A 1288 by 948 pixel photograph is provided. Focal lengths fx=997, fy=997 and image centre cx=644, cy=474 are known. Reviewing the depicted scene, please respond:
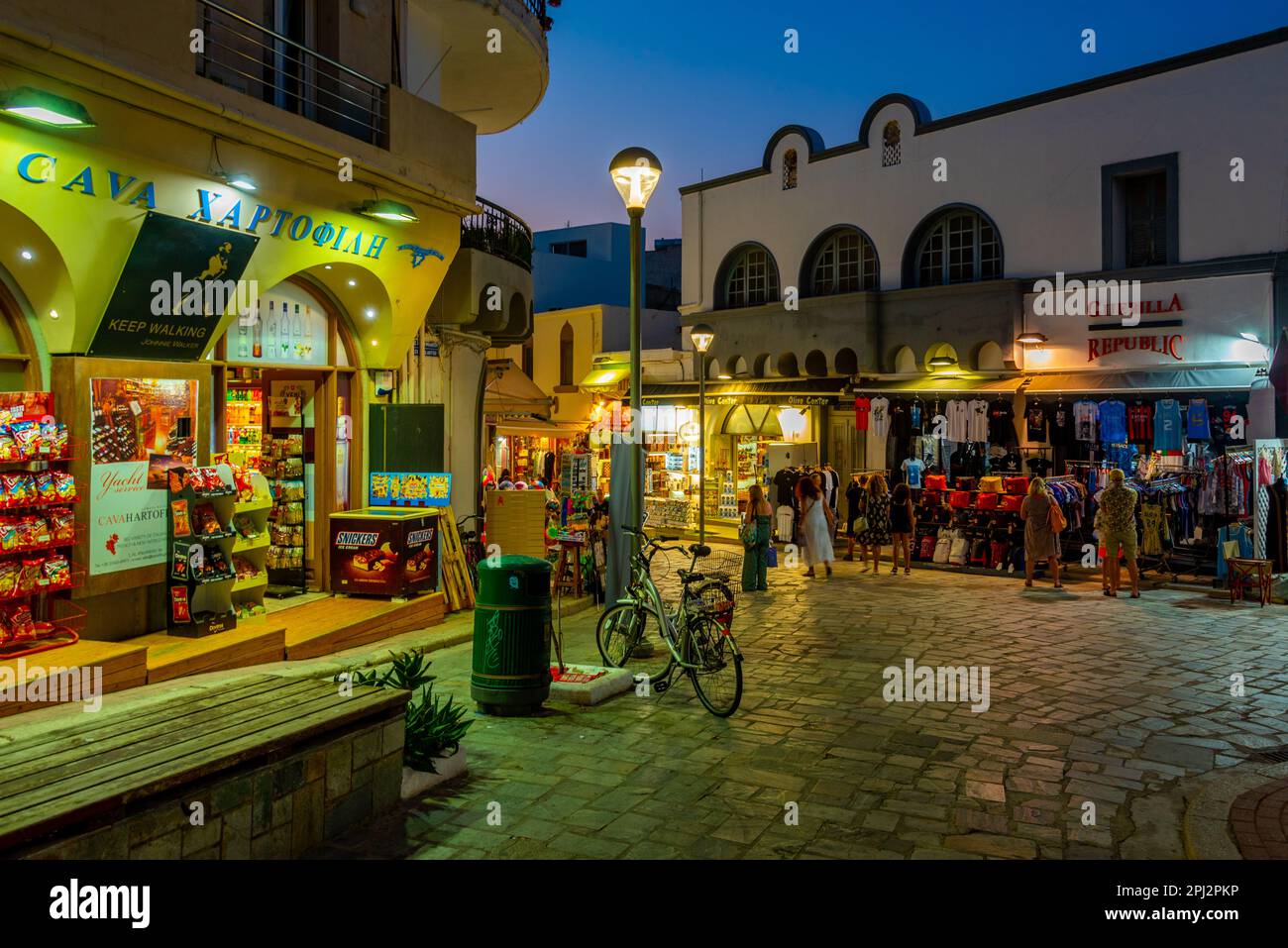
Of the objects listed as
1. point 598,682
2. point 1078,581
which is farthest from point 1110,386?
point 598,682

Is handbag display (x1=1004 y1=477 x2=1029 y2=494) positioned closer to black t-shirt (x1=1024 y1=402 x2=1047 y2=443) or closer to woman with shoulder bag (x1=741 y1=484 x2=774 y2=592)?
black t-shirt (x1=1024 y1=402 x2=1047 y2=443)

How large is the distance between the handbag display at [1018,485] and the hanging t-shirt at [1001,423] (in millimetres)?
1510

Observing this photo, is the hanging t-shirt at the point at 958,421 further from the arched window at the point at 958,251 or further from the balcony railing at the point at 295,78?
the balcony railing at the point at 295,78

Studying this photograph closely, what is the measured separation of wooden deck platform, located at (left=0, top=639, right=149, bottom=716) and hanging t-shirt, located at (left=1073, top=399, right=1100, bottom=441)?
1589 cm

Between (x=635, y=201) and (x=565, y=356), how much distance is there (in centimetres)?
2677

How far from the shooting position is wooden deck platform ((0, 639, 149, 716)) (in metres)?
7.42

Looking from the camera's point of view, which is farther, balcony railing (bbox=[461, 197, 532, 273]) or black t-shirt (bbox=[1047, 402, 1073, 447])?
black t-shirt (bbox=[1047, 402, 1073, 447])

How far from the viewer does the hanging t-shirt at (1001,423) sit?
63.5 feet

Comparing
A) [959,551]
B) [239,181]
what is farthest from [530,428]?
[239,181]

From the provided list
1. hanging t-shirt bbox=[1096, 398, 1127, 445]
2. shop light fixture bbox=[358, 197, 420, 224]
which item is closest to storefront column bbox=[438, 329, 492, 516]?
shop light fixture bbox=[358, 197, 420, 224]

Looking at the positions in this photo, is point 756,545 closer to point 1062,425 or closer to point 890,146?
point 1062,425
